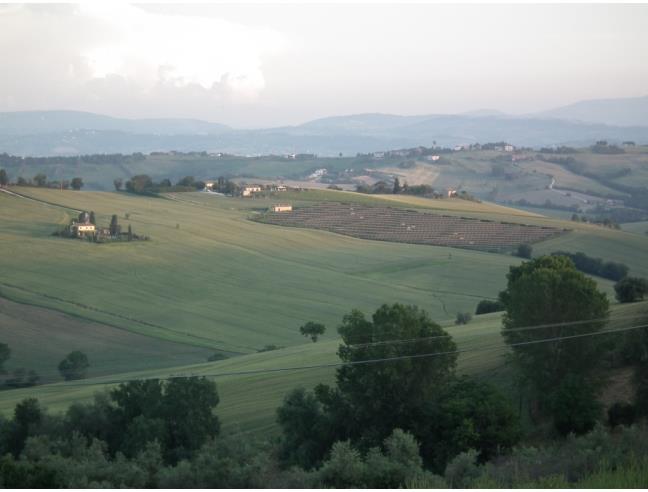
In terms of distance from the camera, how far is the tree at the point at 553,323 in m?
18.8

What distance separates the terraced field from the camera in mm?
61781

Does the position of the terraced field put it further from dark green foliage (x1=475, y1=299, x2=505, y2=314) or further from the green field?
dark green foliage (x1=475, y1=299, x2=505, y2=314)

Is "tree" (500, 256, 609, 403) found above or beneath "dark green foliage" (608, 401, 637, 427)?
above

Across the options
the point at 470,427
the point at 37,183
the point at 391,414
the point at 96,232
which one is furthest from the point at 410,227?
the point at 470,427

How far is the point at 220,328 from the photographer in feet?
127

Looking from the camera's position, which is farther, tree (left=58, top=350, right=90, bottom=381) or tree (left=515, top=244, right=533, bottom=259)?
tree (left=515, top=244, right=533, bottom=259)

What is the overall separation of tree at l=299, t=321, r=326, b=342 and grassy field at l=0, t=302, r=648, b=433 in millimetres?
7506

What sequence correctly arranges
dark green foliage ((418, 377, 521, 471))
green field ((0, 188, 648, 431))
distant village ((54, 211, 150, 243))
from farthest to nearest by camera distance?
distant village ((54, 211, 150, 243))
green field ((0, 188, 648, 431))
dark green foliage ((418, 377, 521, 471))

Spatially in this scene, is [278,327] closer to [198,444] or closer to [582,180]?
[198,444]

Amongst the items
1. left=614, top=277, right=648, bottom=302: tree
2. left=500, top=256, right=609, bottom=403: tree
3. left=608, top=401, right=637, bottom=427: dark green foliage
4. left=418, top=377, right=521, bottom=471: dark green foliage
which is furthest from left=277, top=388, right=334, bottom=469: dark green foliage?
left=614, top=277, right=648, bottom=302: tree

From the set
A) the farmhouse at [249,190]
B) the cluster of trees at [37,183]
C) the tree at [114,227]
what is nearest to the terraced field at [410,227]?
the farmhouse at [249,190]

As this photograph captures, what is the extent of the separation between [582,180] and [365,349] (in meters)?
94.7

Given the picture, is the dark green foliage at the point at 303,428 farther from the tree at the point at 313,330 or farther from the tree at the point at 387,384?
the tree at the point at 313,330

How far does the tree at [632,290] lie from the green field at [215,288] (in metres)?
5.08
